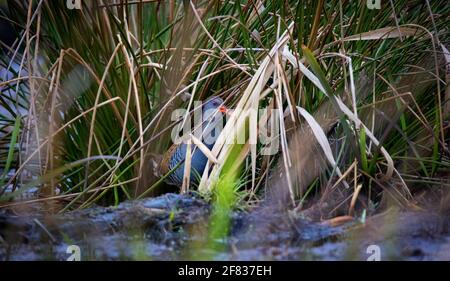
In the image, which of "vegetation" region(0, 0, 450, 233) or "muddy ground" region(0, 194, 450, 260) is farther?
"vegetation" region(0, 0, 450, 233)

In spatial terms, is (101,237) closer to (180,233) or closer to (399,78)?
(180,233)

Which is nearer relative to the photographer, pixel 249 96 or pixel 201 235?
pixel 201 235

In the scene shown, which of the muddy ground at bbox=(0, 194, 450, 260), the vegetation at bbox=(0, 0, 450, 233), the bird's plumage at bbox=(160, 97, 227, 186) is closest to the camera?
the muddy ground at bbox=(0, 194, 450, 260)

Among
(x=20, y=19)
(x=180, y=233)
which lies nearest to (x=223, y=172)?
(x=180, y=233)

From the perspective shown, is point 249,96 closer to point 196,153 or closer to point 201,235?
point 196,153

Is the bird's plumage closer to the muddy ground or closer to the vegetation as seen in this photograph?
the vegetation

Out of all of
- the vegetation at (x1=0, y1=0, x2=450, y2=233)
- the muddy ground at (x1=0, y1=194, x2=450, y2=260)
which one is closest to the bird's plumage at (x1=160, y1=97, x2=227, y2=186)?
the vegetation at (x1=0, y1=0, x2=450, y2=233)

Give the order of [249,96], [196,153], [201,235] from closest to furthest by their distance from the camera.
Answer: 1. [201,235]
2. [249,96]
3. [196,153]

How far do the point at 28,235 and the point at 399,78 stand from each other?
165cm

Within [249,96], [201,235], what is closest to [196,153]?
[249,96]

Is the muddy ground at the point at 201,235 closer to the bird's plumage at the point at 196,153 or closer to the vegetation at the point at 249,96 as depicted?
the vegetation at the point at 249,96
